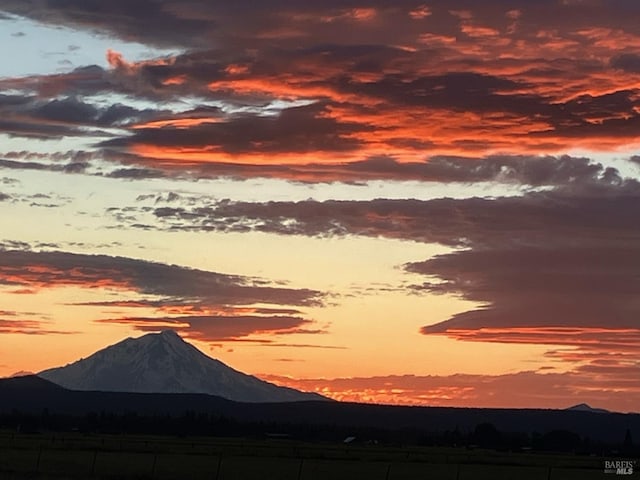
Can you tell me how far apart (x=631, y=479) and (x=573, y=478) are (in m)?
9.33

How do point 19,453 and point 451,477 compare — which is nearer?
point 451,477

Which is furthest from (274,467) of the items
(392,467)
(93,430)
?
(93,430)

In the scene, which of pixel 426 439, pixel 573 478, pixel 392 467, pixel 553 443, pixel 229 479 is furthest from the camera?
pixel 426 439

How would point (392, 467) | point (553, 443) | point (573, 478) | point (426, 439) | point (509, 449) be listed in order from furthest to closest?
point (426, 439)
point (553, 443)
point (509, 449)
point (392, 467)
point (573, 478)

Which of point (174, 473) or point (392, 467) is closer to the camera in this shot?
point (174, 473)

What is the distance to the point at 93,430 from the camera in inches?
7687

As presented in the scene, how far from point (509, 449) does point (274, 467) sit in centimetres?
8490

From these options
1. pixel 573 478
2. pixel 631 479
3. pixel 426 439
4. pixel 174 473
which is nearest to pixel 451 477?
pixel 573 478

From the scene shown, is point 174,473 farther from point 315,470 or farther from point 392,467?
point 392,467

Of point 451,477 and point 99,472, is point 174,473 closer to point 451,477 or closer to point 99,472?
point 99,472

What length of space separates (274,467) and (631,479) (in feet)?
81.3

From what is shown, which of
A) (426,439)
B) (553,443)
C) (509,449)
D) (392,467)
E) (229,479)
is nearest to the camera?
(229,479)

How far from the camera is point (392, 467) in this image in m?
95.5

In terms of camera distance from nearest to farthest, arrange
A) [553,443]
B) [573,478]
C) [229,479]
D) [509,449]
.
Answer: [229,479] < [573,478] < [509,449] < [553,443]
